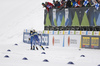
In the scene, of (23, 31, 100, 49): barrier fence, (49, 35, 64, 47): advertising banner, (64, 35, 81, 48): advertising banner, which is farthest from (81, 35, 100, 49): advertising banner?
(49, 35, 64, 47): advertising banner

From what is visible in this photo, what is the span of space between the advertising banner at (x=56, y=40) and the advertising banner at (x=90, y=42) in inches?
70.1

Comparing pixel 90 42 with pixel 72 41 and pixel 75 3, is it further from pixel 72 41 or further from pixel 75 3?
pixel 75 3

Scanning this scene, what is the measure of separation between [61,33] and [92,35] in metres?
2.48

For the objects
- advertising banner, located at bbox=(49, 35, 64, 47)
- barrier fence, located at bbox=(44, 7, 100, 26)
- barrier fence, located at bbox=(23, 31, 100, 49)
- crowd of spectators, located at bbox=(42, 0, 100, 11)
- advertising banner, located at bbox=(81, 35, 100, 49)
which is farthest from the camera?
advertising banner, located at bbox=(49, 35, 64, 47)

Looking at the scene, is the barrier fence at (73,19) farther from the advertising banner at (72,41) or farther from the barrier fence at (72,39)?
the advertising banner at (72,41)

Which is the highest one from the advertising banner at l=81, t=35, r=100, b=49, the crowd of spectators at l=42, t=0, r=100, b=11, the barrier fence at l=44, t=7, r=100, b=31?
the crowd of spectators at l=42, t=0, r=100, b=11

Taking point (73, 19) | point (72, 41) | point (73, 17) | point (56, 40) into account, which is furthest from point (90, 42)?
point (56, 40)

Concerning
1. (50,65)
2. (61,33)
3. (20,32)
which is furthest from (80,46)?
(20,32)

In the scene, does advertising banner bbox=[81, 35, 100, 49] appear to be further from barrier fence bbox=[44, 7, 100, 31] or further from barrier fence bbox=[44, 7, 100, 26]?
barrier fence bbox=[44, 7, 100, 26]

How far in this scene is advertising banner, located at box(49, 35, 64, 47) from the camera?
54.4ft

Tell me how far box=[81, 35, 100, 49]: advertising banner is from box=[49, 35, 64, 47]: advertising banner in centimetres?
178

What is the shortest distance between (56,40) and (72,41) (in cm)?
135

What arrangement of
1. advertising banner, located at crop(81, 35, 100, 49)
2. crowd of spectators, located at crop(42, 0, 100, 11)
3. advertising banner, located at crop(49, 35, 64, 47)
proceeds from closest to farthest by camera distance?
advertising banner, located at crop(81, 35, 100, 49) < crowd of spectators, located at crop(42, 0, 100, 11) < advertising banner, located at crop(49, 35, 64, 47)

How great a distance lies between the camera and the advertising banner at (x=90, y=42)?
49.2 feet
